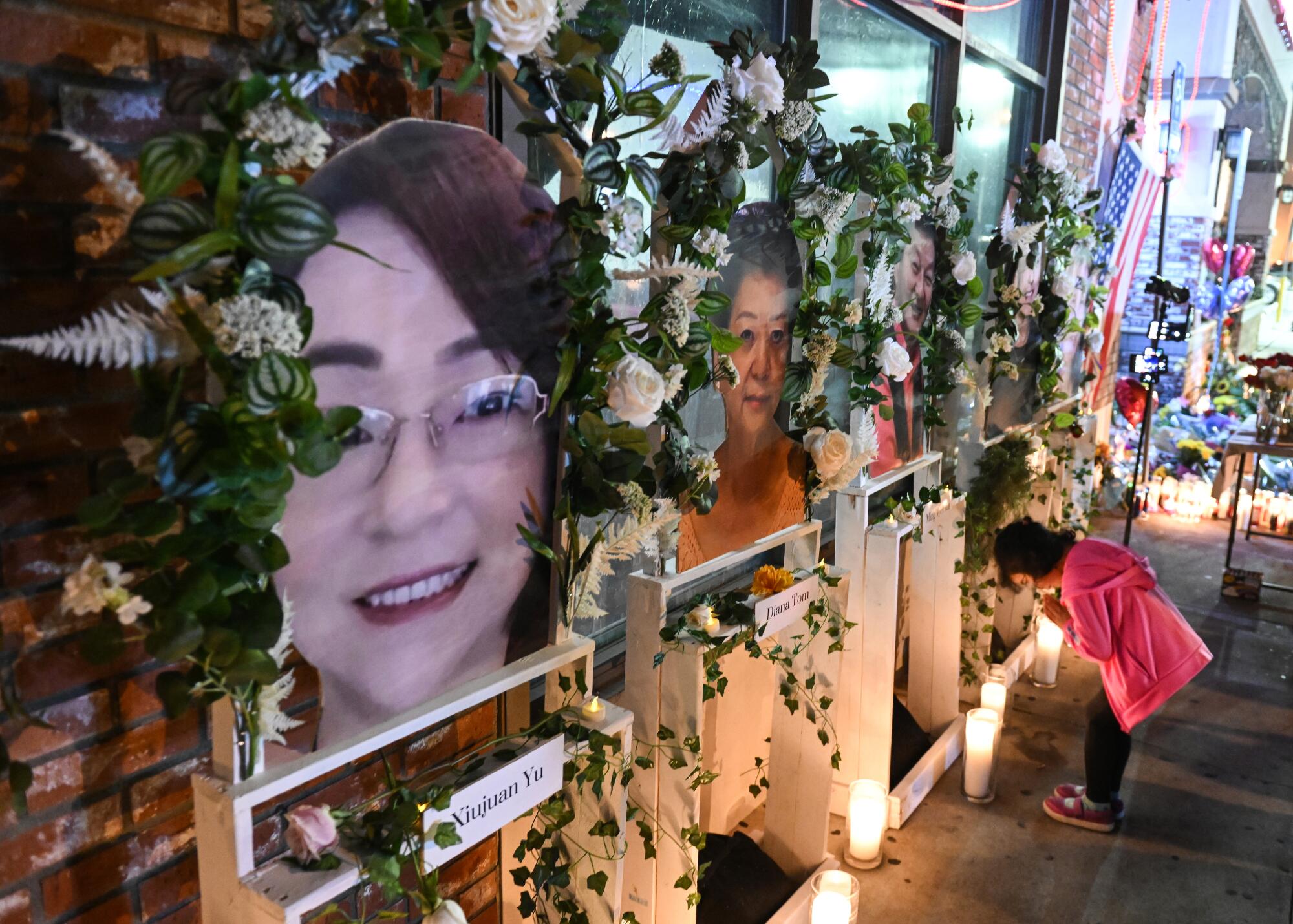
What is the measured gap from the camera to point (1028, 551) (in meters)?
2.90

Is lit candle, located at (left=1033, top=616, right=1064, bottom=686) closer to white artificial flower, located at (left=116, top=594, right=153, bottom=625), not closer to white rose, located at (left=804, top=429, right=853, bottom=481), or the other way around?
white rose, located at (left=804, top=429, right=853, bottom=481)

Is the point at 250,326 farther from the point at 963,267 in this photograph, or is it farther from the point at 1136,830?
the point at 1136,830

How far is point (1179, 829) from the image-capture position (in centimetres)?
297

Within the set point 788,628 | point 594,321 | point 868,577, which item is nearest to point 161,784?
point 594,321

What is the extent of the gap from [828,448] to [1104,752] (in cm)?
157

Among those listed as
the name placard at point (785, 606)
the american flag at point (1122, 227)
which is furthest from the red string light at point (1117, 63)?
the name placard at point (785, 606)

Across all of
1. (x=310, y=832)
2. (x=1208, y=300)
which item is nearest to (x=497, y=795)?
(x=310, y=832)

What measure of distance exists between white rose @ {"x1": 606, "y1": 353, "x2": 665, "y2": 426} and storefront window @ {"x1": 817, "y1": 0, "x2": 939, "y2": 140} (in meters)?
1.68

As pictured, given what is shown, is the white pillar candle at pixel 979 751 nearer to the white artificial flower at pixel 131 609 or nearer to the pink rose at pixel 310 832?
the pink rose at pixel 310 832

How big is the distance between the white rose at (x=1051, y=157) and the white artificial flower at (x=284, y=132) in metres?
3.06

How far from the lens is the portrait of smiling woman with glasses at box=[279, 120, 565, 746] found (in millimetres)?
1102

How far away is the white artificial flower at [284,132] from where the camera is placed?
3.02 ft

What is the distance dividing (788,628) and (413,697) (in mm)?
1191

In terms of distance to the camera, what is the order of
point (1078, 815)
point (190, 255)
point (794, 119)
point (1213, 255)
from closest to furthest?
point (190, 255) → point (794, 119) → point (1078, 815) → point (1213, 255)
